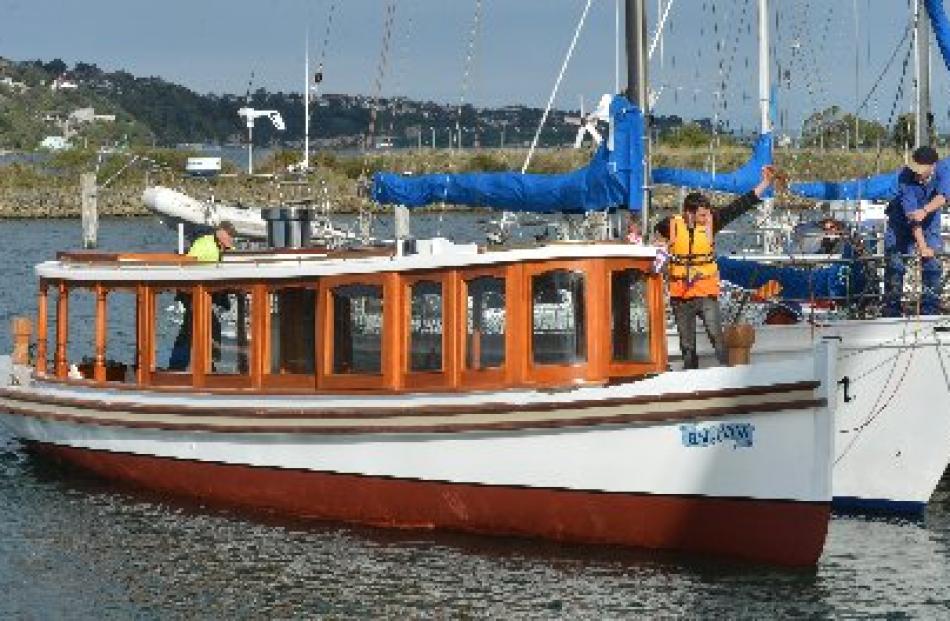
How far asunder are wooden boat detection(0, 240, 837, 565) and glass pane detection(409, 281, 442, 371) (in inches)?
0.9

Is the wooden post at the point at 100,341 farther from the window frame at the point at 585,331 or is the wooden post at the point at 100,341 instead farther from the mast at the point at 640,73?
the mast at the point at 640,73

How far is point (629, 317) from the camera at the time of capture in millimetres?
19984

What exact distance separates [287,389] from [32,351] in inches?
275

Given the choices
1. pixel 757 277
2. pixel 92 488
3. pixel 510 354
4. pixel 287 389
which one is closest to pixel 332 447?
pixel 287 389

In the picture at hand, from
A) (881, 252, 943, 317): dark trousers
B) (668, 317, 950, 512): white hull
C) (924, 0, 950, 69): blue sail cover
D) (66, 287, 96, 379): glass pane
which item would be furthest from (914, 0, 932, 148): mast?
(66, 287, 96, 379): glass pane

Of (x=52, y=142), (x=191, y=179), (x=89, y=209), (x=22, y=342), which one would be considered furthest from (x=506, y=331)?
(x=52, y=142)

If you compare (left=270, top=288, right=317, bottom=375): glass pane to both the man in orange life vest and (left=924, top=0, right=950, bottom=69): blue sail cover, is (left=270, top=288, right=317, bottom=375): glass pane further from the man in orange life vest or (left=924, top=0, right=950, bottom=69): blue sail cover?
(left=924, top=0, right=950, bottom=69): blue sail cover

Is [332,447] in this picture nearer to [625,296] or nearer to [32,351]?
[625,296]

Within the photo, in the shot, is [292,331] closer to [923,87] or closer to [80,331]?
[923,87]

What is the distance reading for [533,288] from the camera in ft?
65.1

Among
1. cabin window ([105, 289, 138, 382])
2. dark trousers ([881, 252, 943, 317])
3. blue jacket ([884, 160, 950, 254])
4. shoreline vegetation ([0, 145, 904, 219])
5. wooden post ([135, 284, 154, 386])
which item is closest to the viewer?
dark trousers ([881, 252, 943, 317])

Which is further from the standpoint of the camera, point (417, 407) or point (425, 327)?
point (425, 327)

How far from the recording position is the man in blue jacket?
22.0 metres

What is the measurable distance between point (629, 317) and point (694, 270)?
1109mm
